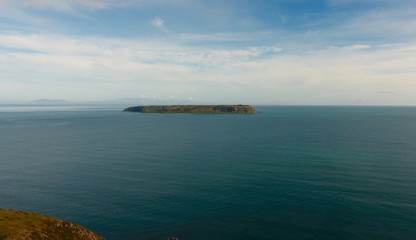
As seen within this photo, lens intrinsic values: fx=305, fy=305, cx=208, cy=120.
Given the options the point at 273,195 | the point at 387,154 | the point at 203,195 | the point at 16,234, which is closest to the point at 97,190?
the point at 203,195

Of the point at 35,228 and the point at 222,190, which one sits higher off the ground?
the point at 35,228

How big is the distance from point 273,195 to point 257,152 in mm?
56612

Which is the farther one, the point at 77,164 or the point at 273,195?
the point at 77,164

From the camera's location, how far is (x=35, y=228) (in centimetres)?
5025

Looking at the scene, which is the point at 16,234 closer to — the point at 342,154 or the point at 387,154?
the point at 342,154

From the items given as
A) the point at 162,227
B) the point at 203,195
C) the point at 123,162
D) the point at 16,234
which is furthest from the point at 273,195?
the point at 123,162

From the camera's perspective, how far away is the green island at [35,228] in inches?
1869

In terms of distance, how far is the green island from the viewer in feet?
156

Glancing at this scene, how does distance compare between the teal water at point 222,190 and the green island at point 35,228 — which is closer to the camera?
the green island at point 35,228

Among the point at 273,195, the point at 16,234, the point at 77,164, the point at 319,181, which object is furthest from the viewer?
the point at 77,164

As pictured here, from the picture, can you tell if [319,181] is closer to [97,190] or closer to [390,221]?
[390,221]

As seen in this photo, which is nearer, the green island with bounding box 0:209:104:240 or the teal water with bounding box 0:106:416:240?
the green island with bounding box 0:209:104:240

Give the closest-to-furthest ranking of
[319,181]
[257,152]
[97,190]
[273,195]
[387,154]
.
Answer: [273,195], [97,190], [319,181], [387,154], [257,152]

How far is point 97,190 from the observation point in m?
80.2
